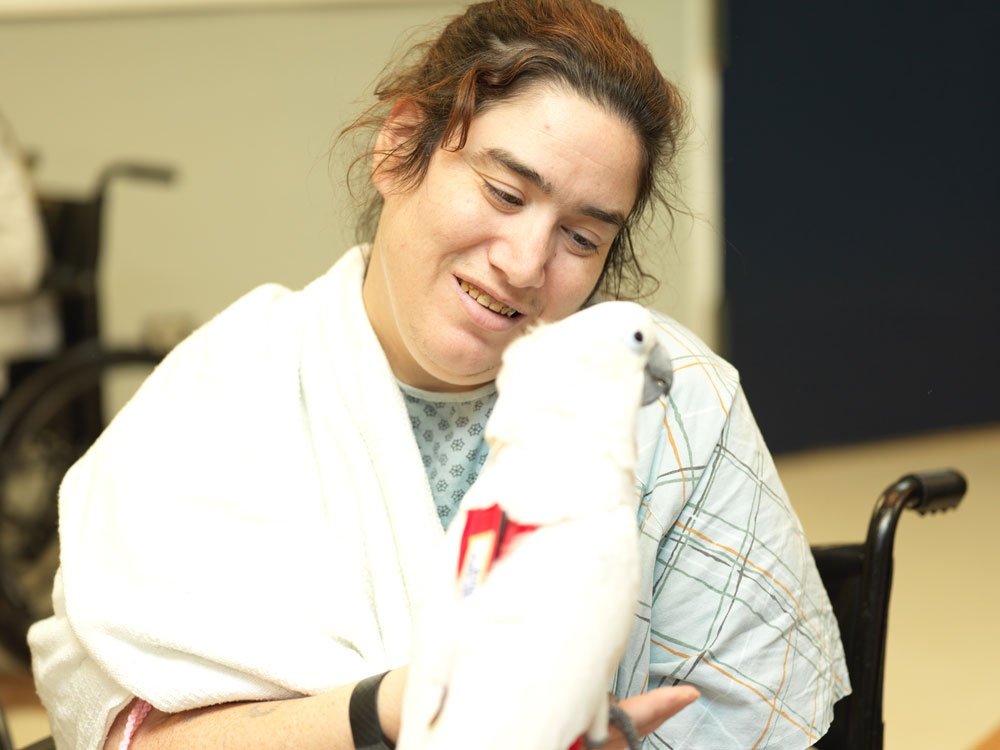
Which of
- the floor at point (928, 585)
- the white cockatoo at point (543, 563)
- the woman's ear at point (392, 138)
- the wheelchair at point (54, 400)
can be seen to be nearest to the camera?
the white cockatoo at point (543, 563)

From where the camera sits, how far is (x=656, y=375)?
742 mm

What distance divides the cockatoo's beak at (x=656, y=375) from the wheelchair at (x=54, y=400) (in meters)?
1.67

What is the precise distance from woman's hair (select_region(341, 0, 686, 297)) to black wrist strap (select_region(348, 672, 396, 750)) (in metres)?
0.45

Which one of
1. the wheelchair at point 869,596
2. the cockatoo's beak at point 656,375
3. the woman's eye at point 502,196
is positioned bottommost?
the wheelchair at point 869,596

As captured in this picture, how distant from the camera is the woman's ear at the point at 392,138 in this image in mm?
961

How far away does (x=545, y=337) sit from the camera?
2.31ft

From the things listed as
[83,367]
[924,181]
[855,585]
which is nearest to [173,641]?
[855,585]

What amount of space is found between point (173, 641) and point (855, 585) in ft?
2.30

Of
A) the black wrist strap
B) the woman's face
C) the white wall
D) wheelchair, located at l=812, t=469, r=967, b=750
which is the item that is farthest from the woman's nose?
the white wall

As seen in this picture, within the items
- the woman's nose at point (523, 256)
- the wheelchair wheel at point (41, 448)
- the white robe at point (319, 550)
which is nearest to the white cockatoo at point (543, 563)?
the woman's nose at point (523, 256)

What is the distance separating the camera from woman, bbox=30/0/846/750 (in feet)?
2.84

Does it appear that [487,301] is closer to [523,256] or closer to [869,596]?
[523,256]

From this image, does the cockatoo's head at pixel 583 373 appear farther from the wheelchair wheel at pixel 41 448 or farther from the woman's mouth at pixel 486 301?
the wheelchair wheel at pixel 41 448

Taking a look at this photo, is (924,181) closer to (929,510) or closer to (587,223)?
(929,510)
